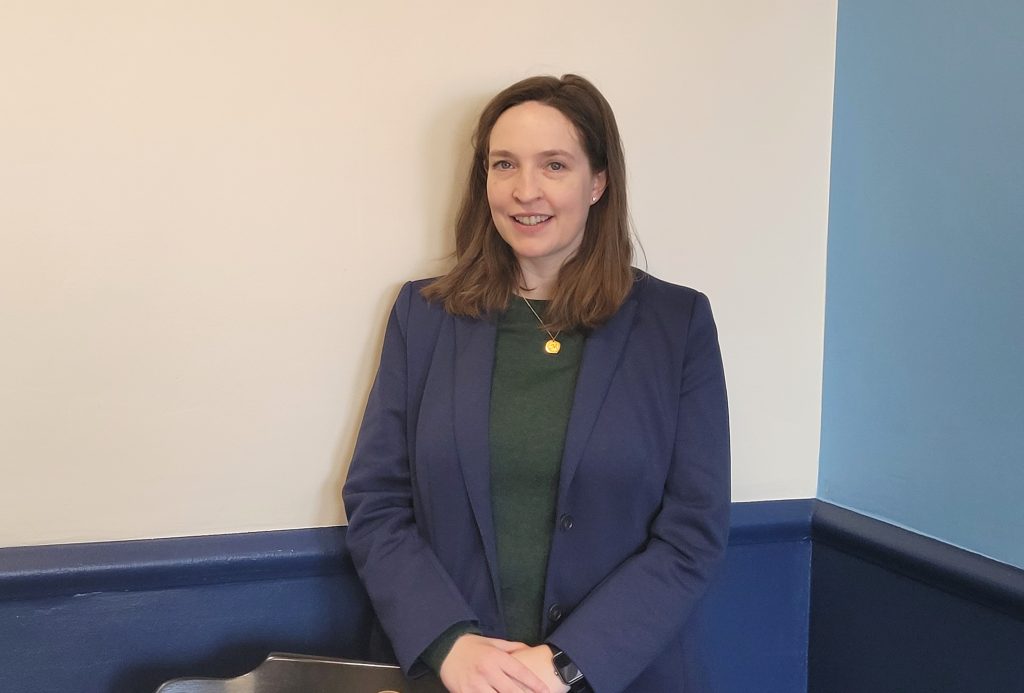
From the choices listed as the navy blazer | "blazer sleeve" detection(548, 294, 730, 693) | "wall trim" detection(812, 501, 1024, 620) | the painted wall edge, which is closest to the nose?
the navy blazer

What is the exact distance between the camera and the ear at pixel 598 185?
142cm

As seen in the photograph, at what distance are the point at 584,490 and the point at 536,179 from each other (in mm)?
489

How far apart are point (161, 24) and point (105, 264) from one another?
1.25 feet

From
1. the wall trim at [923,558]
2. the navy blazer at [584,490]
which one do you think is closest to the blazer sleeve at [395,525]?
the navy blazer at [584,490]

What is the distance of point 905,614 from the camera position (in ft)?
4.75

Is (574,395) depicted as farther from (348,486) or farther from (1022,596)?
(1022,596)

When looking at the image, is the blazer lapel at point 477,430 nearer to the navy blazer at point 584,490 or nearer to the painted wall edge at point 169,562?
the navy blazer at point 584,490

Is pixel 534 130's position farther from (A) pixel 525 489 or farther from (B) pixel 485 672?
(B) pixel 485 672

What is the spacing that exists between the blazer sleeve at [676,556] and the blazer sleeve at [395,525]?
0.19 metres

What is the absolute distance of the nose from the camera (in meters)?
1.32

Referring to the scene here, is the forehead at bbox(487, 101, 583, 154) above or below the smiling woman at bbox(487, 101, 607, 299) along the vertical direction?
above

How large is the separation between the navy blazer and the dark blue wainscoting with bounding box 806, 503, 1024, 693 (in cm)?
34

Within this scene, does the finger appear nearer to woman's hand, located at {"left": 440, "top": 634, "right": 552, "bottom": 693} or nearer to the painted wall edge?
woman's hand, located at {"left": 440, "top": 634, "right": 552, "bottom": 693}

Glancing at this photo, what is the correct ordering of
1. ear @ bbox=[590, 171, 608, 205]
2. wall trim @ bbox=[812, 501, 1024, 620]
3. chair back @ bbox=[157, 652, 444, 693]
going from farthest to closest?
ear @ bbox=[590, 171, 608, 205] < wall trim @ bbox=[812, 501, 1024, 620] < chair back @ bbox=[157, 652, 444, 693]
